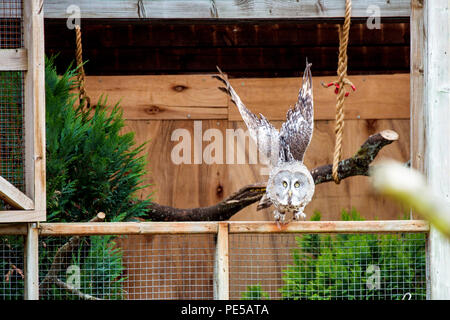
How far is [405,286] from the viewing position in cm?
282

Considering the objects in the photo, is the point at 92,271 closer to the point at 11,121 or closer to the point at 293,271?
the point at 11,121

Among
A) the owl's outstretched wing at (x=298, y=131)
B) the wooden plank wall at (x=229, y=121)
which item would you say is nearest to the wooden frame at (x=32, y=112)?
the owl's outstretched wing at (x=298, y=131)

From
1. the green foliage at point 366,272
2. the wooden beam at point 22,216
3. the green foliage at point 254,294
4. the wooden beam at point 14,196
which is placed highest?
the wooden beam at point 14,196

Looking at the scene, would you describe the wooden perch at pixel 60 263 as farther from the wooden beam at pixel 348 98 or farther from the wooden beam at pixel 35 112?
the wooden beam at pixel 348 98

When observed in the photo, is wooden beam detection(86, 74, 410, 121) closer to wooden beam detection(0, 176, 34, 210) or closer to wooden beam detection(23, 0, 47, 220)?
wooden beam detection(23, 0, 47, 220)

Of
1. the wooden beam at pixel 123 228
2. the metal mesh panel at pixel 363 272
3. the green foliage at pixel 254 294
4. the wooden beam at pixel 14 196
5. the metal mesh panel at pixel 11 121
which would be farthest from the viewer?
the green foliage at pixel 254 294

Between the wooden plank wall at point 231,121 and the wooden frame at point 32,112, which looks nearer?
the wooden frame at point 32,112

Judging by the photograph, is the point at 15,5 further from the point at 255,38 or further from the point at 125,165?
the point at 255,38

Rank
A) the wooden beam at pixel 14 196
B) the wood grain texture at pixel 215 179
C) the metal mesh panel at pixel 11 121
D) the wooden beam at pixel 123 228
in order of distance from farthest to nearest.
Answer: the wood grain texture at pixel 215 179, the metal mesh panel at pixel 11 121, the wooden beam at pixel 123 228, the wooden beam at pixel 14 196

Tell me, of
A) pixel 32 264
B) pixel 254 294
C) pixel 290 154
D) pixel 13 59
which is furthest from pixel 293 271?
pixel 13 59

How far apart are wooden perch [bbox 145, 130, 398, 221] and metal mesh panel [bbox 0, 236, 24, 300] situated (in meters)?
0.92

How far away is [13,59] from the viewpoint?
234 cm

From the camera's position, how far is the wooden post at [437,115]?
255 centimetres
